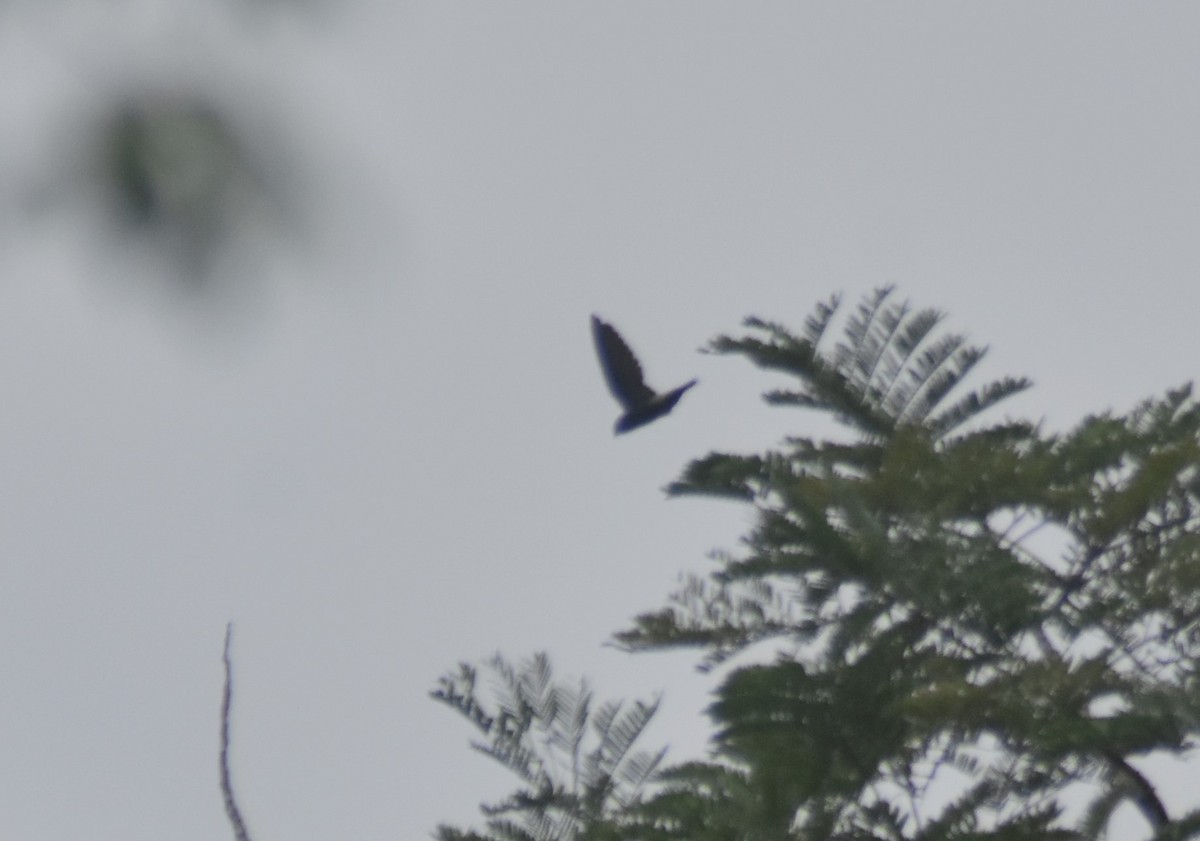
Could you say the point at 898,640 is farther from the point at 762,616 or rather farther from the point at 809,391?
the point at 809,391

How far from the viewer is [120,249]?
6.66ft

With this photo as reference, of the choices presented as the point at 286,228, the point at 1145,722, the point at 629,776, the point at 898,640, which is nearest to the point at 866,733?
the point at 898,640

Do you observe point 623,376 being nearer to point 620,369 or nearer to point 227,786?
point 620,369

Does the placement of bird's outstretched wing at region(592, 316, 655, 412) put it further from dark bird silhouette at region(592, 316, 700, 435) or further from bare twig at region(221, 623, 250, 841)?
bare twig at region(221, 623, 250, 841)

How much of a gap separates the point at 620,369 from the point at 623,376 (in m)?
0.03

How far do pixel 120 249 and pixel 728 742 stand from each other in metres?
2.88

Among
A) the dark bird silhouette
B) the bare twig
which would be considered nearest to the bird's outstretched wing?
the dark bird silhouette

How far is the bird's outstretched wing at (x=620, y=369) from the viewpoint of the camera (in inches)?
243

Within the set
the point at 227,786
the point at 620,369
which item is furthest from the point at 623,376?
the point at 227,786

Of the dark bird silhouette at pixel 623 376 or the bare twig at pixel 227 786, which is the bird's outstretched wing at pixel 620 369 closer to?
the dark bird silhouette at pixel 623 376

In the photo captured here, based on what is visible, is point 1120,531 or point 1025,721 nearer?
point 1025,721

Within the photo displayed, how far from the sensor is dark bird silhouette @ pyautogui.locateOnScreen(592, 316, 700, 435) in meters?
6.11

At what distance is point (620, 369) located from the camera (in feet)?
20.3

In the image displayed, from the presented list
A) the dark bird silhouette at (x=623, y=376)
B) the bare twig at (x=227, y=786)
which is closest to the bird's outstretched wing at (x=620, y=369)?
the dark bird silhouette at (x=623, y=376)
